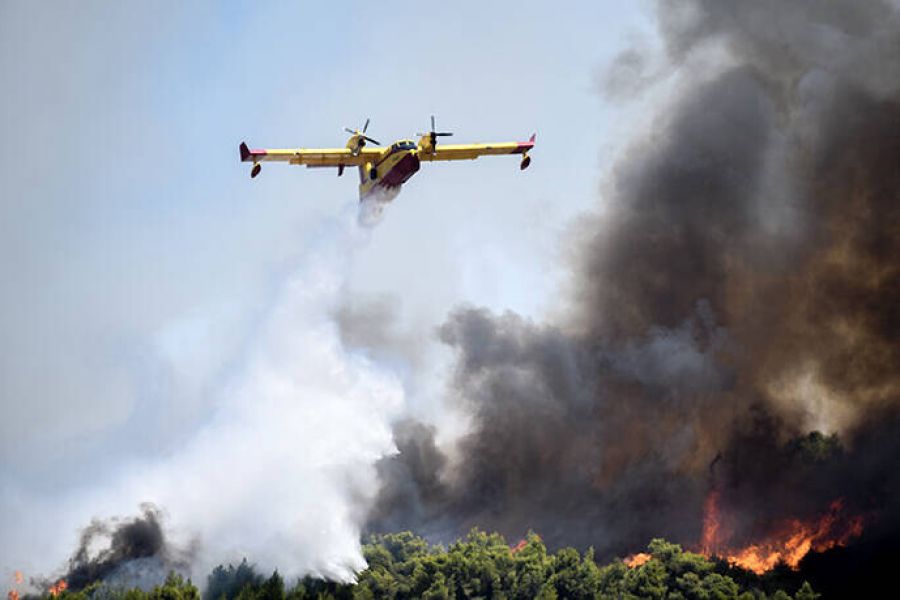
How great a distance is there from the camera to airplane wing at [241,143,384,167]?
95.8 metres

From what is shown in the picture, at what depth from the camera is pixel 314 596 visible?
9112cm

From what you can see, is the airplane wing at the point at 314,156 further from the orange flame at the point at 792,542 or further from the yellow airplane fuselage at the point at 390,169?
the orange flame at the point at 792,542

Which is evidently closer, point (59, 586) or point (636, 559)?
point (59, 586)

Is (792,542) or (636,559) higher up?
(636,559)

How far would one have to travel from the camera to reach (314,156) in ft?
318

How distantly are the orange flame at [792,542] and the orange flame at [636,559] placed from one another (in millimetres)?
5005

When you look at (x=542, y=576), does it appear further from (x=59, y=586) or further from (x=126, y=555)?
(x=59, y=586)

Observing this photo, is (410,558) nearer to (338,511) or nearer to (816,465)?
(338,511)

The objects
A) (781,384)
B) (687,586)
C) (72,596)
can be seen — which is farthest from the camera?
(781,384)

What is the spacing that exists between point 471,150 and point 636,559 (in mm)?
39581

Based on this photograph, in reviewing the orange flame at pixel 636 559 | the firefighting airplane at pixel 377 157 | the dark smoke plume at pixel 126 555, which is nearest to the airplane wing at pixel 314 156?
the firefighting airplane at pixel 377 157

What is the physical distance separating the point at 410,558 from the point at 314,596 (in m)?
16.8

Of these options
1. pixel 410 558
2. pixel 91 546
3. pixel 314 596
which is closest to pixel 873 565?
pixel 410 558

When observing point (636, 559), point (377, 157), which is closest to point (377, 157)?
point (377, 157)
